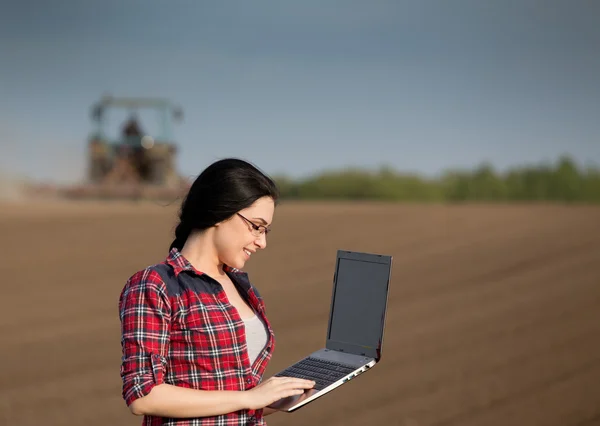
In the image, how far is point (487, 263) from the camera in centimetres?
1375

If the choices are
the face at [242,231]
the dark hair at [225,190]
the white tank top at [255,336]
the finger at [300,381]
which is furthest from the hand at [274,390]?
the dark hair at [225,190]

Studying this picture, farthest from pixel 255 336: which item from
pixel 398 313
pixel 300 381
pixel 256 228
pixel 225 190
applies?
pixel 398 313

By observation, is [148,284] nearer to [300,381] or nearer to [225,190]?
[225,190]

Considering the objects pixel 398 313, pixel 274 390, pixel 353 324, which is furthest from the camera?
pixel 398 313

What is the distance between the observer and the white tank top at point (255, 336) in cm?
220

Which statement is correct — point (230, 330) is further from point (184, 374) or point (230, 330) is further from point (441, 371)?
point (441, 371)

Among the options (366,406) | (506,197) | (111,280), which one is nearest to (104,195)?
(506,197)

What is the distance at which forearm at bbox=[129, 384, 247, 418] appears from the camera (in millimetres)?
1948

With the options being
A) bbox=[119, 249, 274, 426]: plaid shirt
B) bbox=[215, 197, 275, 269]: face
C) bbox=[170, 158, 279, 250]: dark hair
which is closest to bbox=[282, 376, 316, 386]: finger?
bbox=[119, 249, 274, 426]: plaid shirt

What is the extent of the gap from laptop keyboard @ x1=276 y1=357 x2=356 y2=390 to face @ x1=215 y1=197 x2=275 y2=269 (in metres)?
0.33

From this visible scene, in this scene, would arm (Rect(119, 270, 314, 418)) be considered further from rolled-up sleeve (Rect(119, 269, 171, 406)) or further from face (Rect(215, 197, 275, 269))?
face (Rect(215, 197, 275, 269))

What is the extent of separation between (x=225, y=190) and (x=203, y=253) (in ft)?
0.60

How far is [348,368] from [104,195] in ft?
104

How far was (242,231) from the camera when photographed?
7.07 ft
